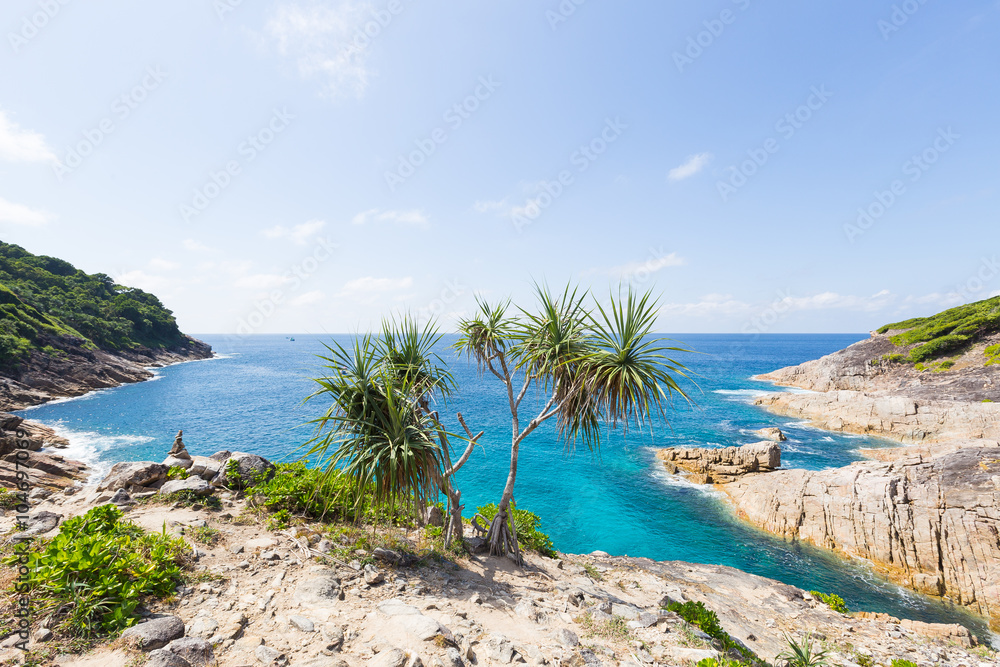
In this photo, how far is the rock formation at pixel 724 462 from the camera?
24.5 meters

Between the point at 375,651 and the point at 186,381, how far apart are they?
237 ft

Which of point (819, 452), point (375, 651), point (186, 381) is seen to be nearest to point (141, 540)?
point (375, 651)

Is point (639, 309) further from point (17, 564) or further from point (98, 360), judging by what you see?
point (98, 360)

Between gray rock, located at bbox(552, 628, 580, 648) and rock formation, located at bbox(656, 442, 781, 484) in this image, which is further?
rock formation, located at bbox(656, 442, 781, 484)

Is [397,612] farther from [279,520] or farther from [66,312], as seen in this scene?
[66,312]

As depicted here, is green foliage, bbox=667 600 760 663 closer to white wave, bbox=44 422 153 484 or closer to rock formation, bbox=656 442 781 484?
rock formation, bbox=656 442 781 484

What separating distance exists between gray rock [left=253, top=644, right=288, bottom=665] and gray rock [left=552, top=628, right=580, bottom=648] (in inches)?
159

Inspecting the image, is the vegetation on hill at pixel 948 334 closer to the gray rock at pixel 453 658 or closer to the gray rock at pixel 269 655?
the gray rock at pixel 453 658

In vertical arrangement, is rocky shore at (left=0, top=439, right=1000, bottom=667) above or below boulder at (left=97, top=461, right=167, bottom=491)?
below

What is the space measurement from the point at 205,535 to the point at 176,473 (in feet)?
12.8

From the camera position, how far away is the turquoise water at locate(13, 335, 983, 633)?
55.7 ft

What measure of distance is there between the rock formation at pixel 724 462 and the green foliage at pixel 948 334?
3836 centimetres

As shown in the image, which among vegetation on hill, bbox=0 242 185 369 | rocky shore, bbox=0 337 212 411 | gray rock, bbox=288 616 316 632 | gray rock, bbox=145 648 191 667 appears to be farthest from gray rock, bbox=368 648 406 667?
vegetation on hill, bbox=0 242 185 369

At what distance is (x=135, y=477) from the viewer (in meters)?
9.46
